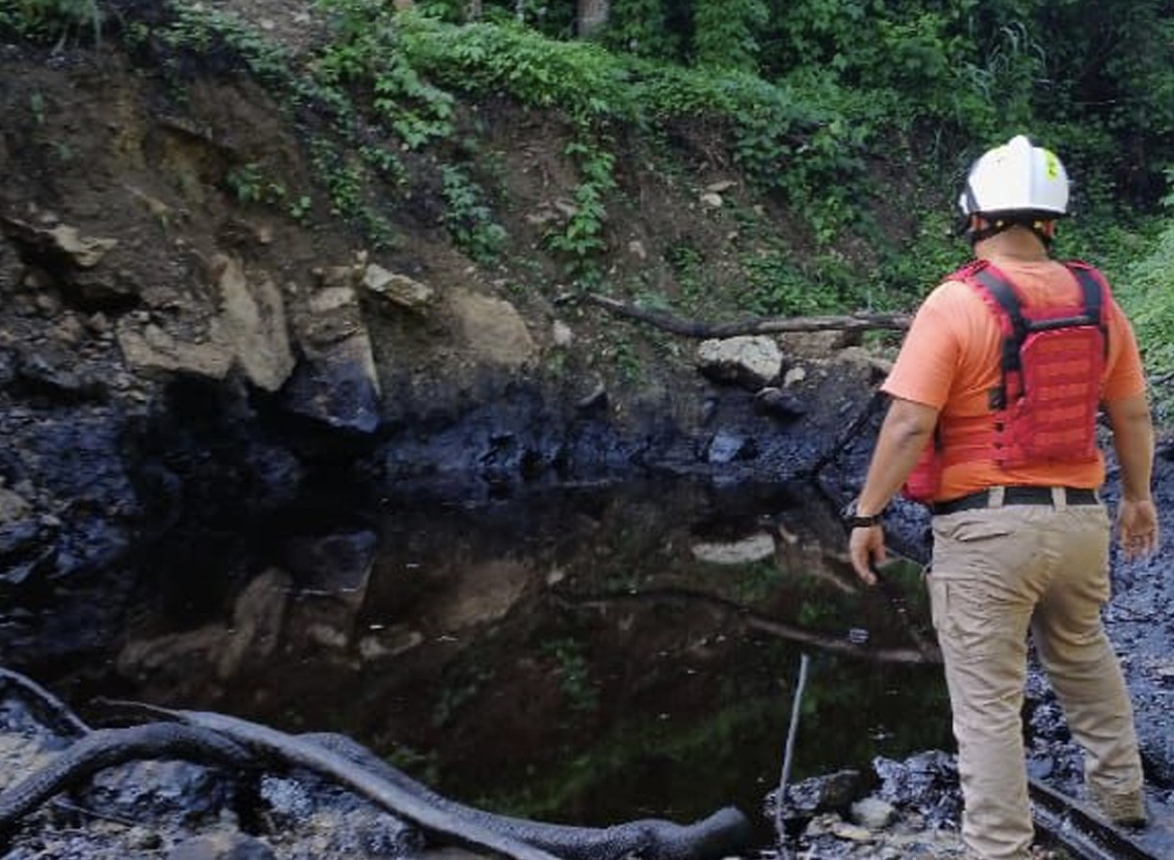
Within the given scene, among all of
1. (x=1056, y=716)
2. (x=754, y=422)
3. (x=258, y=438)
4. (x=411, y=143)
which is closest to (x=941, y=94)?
(x=754, y=422)

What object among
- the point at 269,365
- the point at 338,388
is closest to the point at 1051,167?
the point at 269,365

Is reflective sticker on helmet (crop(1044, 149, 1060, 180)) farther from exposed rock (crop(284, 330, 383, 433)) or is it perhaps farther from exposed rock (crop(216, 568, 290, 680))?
exposed rock (crop(284, 330, 383, 433))

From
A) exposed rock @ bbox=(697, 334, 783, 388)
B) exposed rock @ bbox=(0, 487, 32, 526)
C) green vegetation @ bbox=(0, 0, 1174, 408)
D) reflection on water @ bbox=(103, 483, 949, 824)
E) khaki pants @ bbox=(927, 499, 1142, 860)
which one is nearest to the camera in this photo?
khaki pants @ bbox=(927, 499, 1142, 860)

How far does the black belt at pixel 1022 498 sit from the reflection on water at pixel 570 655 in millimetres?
1900

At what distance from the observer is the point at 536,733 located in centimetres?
580

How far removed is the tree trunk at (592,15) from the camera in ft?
48.9

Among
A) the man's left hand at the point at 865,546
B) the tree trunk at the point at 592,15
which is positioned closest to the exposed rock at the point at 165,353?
the tree trunk at the point at 592,15

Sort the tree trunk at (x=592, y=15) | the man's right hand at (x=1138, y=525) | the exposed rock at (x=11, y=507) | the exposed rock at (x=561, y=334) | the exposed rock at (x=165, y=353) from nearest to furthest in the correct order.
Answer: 1. the man's right hand at (x=1138, y=525)
2. the exposed rock at (x=11, y=507)
3. the exposed rock at (x=165, y=353)
4. the exposed rock at (x=561, y=334)
5. the tree trunk at (x=592, y=15)

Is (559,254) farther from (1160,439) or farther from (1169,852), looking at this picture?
(1169,852)

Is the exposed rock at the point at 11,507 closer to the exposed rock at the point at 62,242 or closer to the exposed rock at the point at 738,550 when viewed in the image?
the exposed rock at the point at 62,242

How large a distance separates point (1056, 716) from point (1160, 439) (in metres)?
4.48

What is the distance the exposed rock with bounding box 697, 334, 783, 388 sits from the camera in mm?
12195

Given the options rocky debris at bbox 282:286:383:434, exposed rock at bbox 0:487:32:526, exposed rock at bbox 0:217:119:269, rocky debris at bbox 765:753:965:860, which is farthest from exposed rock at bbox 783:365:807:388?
rocky debris at bbox 765:753:965:860

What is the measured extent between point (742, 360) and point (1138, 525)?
837 cm
